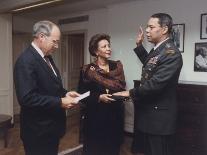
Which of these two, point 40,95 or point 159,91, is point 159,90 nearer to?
point 159,91

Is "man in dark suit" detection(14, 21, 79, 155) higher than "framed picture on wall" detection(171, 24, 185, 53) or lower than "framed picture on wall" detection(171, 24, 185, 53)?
lower

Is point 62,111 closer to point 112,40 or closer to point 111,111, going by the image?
point 111,111

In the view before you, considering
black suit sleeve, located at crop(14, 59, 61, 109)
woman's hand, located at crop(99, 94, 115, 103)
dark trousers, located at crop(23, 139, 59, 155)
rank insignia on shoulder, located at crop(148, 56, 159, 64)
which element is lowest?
dark trousers, located at crop(23, 139, 59, 155)

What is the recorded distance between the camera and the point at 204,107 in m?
3.10

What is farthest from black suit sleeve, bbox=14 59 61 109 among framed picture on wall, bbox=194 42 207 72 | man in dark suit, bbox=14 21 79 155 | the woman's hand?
framed picture on wall, bbox=194 42 207 72

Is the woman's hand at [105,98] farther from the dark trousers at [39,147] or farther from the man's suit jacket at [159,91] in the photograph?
the dark trousers at [39,147]

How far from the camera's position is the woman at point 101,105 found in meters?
2.25

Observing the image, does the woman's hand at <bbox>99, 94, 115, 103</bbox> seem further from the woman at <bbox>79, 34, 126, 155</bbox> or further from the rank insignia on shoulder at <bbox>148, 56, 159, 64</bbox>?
the rank insignia on shoulder at <bbox>148, 56, 159, 64</bbox>

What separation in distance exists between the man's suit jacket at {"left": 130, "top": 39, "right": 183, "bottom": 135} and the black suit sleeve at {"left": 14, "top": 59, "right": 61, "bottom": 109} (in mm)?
707

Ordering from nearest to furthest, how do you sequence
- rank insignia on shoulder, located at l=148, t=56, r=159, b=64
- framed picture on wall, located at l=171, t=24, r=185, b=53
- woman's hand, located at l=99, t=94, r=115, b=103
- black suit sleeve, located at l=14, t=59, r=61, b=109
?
black suit sleeve, located at l=14, t=59, r=61, b=109
rank insignia on shoulder, located at l=148, t=56, r=159, b=64
woman's hand, located at l=99, t=94, r=115, b=103
framed picture on wall, located at l=171, t=24, r=185, b=53

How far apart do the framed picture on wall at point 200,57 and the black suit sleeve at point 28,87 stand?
2.49 meters

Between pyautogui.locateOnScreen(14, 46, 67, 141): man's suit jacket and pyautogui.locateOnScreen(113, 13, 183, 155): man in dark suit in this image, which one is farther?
pyautogui.locateOnScreen(113, 13, 183, 155): man in dark suit

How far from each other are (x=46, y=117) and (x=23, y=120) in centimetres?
17

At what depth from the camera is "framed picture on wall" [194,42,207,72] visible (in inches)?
138
